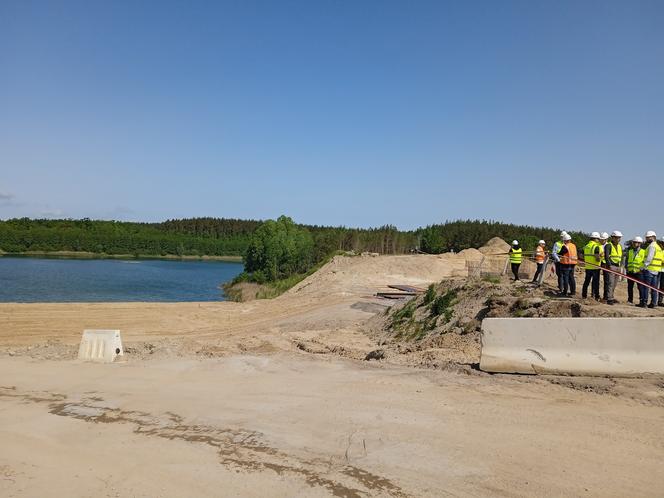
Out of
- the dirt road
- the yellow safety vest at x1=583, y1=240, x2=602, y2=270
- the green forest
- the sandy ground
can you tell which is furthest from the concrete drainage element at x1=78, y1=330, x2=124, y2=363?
the green forest

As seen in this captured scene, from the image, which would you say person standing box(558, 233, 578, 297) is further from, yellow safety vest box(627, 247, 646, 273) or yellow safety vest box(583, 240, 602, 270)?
yellow safety vest box(627, 247, 646, 273)

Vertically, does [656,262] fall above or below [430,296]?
above

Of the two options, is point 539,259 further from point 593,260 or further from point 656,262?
point 656,262

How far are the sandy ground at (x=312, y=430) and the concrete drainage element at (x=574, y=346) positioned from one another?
11.1 inches

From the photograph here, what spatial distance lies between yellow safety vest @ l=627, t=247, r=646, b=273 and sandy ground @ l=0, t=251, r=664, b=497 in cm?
544

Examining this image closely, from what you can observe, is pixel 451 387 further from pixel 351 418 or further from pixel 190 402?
pixel 190 402

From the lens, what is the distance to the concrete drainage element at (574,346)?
7.75 metres

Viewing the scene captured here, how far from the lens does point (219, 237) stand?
188000mm

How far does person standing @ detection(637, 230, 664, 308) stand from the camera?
11.7 meters

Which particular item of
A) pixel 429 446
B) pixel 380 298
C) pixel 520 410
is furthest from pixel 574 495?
pixel 380 298

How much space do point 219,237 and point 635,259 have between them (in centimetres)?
18155

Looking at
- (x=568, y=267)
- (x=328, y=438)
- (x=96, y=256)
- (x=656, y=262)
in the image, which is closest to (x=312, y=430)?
(x=328, y=438)

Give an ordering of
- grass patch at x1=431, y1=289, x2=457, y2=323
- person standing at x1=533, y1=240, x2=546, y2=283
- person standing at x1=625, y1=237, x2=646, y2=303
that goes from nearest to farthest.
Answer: person standing at x1=625, y1=237, x2=646, y2=303, grass patch at x1=431, y1=289, x2=457, y2=323, person standing at x1=533, y1=240, x2=546, y2=283

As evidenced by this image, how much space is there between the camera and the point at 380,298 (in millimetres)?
24812
